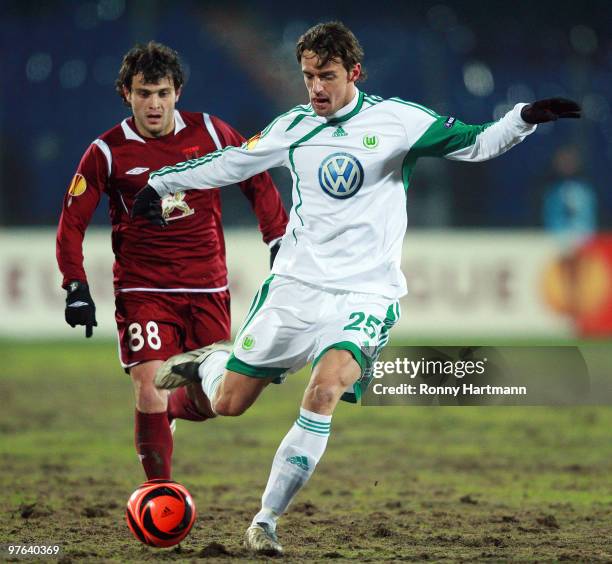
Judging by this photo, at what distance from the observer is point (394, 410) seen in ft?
36.9

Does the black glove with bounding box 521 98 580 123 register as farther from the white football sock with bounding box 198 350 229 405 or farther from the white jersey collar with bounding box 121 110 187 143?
the white jersey collar with bounding box 121 110 187 143

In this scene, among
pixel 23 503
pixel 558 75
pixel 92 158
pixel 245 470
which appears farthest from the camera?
pixel 558 75

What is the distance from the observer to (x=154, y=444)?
6148 mm

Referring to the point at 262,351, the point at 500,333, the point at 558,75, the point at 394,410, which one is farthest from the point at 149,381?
the point at 558,75

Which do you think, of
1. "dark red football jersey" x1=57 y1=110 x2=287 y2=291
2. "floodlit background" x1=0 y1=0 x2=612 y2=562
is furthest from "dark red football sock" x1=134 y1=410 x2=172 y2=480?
"floodlit background" x1=0 y1=0 x2=612 y2=562

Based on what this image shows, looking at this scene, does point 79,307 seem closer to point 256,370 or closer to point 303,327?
point 256,370

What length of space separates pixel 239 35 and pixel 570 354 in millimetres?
10751

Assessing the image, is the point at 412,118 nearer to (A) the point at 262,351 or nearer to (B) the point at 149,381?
(A) the point at 262,351

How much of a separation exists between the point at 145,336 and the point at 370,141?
1.63m

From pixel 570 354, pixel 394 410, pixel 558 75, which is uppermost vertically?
pixel 558 75

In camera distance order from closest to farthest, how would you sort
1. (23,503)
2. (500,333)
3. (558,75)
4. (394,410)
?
(23,503) < (394,410) < (500,333) < (558,75)

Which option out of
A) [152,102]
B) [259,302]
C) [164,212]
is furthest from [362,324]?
[152,102]

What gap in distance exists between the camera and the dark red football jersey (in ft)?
20.1

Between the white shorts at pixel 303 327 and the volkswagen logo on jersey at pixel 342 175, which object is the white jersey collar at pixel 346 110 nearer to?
the volkswagen logo on jersey at pixel 342 175
